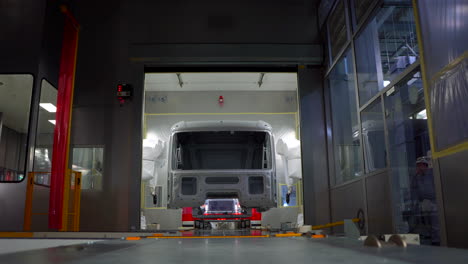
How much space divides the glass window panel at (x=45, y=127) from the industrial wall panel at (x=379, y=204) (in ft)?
20.0

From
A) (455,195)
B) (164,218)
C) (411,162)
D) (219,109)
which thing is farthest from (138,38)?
(164,218)

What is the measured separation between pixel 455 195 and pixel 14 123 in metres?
7.89

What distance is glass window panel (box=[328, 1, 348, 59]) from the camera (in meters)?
7.02

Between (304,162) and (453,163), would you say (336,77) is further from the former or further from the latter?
(453,163)

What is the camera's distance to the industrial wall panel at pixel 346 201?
6.14 meters

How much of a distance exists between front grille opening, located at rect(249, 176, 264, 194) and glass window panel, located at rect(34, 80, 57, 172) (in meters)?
4.49

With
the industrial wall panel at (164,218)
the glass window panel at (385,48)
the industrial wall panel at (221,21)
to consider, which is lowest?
the industrial wall panel at (164,218)

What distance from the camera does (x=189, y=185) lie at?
908 cm

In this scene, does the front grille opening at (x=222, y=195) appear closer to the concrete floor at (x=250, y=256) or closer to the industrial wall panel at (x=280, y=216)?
the industrial wall panel at (x=280, y=216)

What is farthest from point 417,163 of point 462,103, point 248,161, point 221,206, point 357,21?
point 248,161

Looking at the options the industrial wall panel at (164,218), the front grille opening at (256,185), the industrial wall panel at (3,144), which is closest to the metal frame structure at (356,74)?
the front grille opening at (256,185)

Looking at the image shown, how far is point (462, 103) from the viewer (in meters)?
3.05

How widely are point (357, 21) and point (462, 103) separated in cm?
358

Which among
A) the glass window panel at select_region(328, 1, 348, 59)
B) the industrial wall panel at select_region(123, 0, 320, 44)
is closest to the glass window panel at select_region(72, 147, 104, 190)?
the industrial wall panel at select_region(123, 0, 320, 44)
